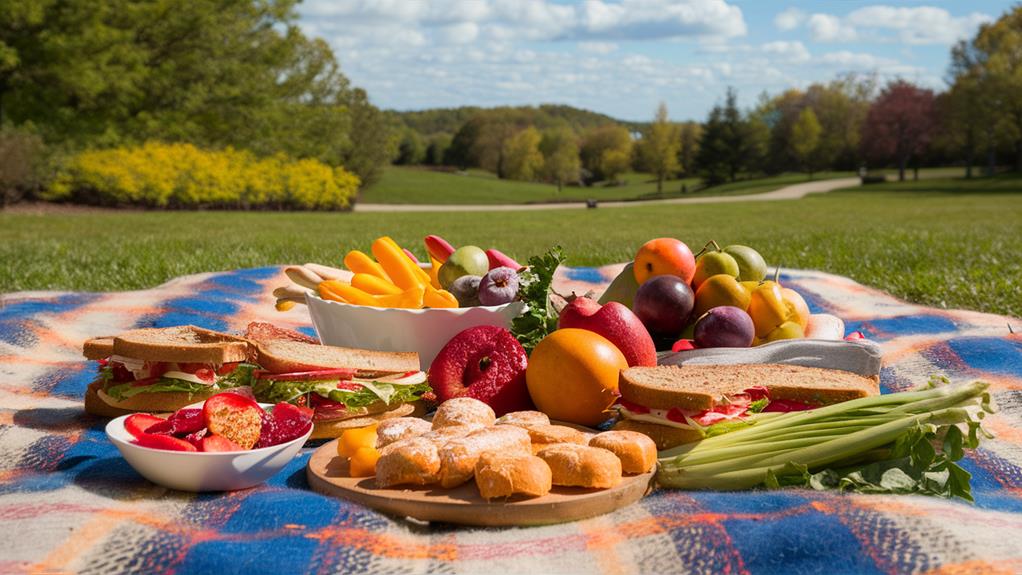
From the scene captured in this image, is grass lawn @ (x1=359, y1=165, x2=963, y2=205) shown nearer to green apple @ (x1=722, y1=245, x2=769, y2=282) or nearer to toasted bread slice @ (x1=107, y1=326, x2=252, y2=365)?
green apple @ (x1=722, y1=245, x2=769, y2=282)

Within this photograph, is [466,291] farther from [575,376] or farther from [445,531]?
[445,531]

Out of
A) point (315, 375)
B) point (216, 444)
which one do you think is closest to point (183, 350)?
point (315, 375)

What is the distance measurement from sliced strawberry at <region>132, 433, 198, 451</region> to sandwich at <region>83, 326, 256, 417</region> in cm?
68

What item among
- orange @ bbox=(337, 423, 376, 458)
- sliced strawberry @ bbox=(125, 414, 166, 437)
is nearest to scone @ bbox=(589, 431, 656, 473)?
orange @ bbox=(337, 423, 376, 458)

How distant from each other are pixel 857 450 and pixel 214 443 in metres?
1.84

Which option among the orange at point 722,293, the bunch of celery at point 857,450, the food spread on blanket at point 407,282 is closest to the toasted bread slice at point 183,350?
the food spread on blanket at point 407,282

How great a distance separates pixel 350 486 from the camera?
98.1 inches

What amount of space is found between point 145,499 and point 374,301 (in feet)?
4.92

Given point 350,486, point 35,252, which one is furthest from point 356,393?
point 35,252

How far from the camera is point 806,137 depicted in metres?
65.1

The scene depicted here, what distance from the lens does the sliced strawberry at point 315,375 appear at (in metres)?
3.10

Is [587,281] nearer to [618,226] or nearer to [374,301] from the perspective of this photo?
[374,301]

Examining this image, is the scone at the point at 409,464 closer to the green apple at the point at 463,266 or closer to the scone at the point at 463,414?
the scone at the point at 463,414

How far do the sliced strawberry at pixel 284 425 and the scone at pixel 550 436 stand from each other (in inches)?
26.9
